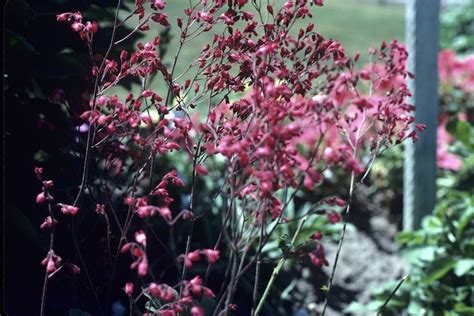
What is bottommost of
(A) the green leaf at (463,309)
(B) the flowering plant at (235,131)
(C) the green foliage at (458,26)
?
(A) the green leaf at (463,309)

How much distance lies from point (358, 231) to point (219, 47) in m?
2.54

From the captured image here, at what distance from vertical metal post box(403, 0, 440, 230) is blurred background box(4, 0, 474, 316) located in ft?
0.57

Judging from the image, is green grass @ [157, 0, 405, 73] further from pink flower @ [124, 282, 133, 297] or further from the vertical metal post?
pink flower @ [124, 282, 133, 297]

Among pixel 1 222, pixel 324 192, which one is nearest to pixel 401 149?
pixel 324 192

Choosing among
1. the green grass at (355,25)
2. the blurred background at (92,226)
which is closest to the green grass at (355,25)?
the green grass at (355,25)

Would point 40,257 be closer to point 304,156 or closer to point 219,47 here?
point 219,47

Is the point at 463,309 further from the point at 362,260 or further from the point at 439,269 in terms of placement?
the point at 362,260

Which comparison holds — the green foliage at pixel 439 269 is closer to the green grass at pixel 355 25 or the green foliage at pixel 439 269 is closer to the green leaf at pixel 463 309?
the green leaf at pixel 463 309

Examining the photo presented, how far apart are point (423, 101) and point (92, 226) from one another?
1.65 meters

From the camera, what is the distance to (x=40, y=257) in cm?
216

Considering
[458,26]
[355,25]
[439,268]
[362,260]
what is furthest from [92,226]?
[355,25]

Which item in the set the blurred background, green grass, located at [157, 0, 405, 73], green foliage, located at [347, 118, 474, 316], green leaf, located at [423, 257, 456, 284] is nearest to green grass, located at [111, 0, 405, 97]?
green grass, located at [157, 0, 405, 73]

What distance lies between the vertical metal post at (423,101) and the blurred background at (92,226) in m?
0.17

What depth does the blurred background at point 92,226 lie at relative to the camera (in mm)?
2074
